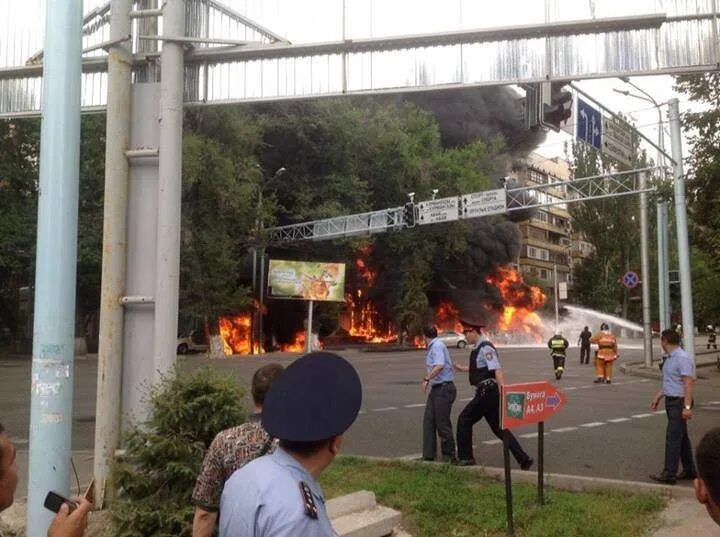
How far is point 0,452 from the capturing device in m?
2.26

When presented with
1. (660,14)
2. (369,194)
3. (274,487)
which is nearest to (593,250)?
(369,194)

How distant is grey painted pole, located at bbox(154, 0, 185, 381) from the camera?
6191mm

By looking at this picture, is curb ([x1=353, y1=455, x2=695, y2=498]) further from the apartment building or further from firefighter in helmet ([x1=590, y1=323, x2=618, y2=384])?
the apartment building

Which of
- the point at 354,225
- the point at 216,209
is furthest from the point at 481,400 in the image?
the point at 354,225

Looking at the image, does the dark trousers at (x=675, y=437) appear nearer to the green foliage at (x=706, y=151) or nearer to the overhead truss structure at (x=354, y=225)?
the green foliage at (x=706, y=151)

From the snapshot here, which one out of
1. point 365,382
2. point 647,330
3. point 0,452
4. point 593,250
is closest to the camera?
point 0,452

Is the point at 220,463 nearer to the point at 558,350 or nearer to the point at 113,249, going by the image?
the point at 113,249

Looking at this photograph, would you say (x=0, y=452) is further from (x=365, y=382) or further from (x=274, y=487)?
(x=365, y=382)

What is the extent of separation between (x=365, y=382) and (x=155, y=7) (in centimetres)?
1551

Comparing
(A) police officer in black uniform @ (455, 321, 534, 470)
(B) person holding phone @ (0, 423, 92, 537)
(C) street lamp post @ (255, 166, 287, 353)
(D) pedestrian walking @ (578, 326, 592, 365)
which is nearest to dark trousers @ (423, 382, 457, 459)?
(A) police officer in black uniform @ (455, 321, 534, 470)

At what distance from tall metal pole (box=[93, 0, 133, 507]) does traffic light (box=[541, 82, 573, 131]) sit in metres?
6.25

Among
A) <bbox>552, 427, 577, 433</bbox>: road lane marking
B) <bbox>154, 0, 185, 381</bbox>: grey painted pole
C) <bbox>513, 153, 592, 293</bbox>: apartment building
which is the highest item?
<bbox>513, 153, 592, 293</bbox>: apartment building

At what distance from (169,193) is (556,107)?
6738 mm

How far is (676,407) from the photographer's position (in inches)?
301
